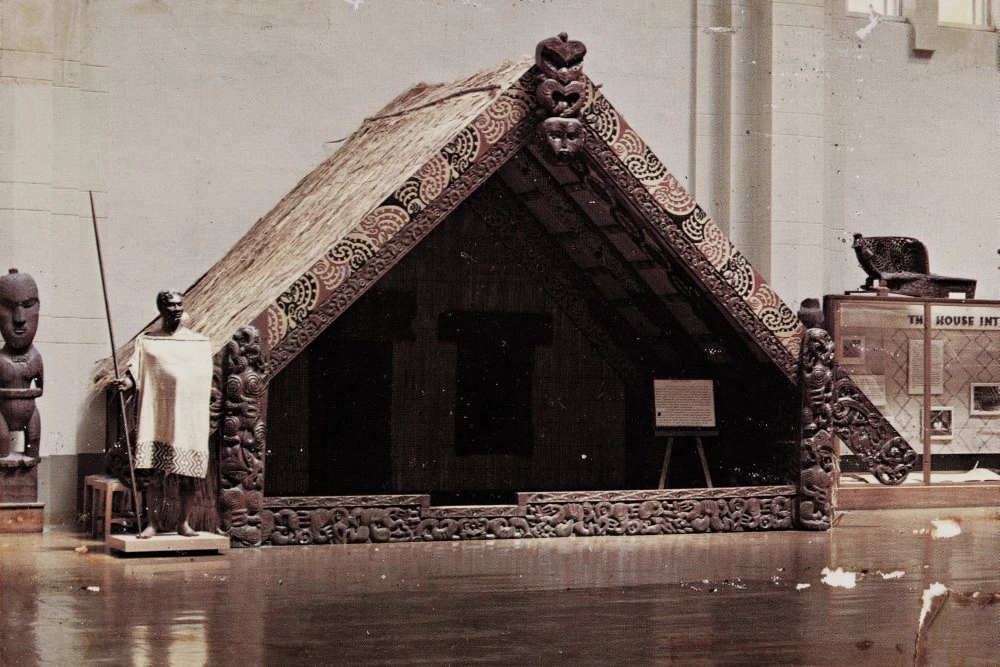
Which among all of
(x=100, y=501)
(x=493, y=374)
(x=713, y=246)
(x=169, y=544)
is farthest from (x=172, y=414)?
(x=493, y=374)

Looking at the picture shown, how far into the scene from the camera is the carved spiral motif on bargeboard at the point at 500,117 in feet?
27.7

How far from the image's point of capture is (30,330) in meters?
9.39

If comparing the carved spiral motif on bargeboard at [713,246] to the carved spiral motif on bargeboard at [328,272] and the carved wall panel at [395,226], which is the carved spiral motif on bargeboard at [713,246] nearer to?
the carved wall panel at [395,226]

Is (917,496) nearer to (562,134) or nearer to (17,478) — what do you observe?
(562,134)

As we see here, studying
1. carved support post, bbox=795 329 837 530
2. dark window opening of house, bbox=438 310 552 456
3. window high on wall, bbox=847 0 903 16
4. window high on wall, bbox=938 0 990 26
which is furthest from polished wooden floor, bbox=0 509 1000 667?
window high on wall, bbox=938 0 990 26

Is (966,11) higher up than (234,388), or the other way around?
(966,11)

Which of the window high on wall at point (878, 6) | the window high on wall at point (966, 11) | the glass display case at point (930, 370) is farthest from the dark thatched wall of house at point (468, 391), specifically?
the window high on wall at point (966, 11)

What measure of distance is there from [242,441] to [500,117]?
2201mm

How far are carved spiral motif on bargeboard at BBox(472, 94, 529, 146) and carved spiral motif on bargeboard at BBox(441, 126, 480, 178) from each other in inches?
2.5

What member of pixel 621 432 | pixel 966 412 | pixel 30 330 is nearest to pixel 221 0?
pixel 30 330

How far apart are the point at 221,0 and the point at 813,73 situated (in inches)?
176

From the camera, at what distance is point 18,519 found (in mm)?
9125

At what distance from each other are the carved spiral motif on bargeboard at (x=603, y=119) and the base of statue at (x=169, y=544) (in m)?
2.96

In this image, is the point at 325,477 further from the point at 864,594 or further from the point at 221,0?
the point at 864,594
